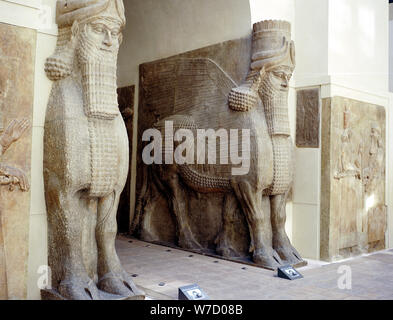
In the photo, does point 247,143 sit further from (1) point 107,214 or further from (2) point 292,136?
(1) point 107,214

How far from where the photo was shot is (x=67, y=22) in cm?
335

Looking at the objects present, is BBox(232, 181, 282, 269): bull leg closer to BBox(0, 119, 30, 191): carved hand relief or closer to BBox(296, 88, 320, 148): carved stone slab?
BBox(296, 88, 320, 148): carved stone slab

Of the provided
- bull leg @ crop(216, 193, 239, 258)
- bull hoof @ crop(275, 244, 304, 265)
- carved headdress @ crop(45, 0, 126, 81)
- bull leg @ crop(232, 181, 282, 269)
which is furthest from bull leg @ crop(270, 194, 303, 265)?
carved headdress @ crop(45, 0, 126, 81)

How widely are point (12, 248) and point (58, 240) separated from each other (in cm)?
33

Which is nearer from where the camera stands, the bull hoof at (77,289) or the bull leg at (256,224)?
the bull hoof at (77,289)

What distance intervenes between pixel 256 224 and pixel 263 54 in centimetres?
190

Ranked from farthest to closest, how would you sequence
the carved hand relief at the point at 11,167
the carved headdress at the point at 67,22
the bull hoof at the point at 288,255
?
the bull hoof at the point at 288,255 < the carved headdress at the point at 67,22 < the carved hand relief at the point at 11,167

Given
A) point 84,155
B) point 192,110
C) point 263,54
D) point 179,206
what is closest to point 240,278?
point 179,206

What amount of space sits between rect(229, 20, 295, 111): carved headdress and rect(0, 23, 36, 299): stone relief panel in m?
2.43

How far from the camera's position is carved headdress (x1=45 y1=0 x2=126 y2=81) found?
3.32 m

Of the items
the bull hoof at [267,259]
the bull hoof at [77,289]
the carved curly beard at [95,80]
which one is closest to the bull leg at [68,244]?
the bull hoof at [77,289]

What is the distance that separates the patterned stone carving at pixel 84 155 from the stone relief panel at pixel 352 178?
2.88 meters

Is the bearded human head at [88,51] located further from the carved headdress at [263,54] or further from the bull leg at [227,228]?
the bull leg at [227,228]

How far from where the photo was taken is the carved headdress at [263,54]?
15.8 feet
